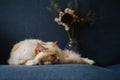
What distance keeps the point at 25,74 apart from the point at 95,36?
1161 mm

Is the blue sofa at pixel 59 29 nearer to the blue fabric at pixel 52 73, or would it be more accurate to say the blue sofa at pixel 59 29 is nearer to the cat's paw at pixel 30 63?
the cat's paw at pixel 30 63

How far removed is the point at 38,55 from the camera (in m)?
1.81

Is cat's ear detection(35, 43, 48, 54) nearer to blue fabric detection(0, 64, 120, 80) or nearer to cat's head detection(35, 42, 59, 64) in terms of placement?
cat's head detection(35, 42, 59, 64)

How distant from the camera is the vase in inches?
92.7

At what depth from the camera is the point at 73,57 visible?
1933 mm

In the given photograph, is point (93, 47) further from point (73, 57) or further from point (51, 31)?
point (73, 57)

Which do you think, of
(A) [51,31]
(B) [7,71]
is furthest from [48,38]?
(B) [7,71]

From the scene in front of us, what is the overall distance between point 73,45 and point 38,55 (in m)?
0.62

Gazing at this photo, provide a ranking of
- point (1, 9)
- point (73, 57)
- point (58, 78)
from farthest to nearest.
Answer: point (1, 9) → point (73, 57) → point (58, 78)

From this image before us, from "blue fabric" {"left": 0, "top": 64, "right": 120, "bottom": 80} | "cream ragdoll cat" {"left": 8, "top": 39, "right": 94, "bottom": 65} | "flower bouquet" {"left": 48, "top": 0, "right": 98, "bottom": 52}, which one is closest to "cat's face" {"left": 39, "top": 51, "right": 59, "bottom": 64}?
"cream ragdoll cat" {"left": 8, "top": 39, "right": 94, "bottom": 65}

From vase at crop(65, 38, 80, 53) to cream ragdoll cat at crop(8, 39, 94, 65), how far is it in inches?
13.4

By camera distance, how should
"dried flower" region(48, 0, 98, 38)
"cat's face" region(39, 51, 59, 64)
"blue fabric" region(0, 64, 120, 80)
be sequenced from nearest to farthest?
"blue fabric" region(0, 64, 120, 80) → "cat's face" region(39, 51, 59, 64) → "dried flower" region(48, 0, 98, 38)

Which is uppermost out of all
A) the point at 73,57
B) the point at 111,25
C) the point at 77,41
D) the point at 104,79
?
the point at 111,25

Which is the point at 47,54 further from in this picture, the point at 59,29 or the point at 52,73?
the point at 59,29
